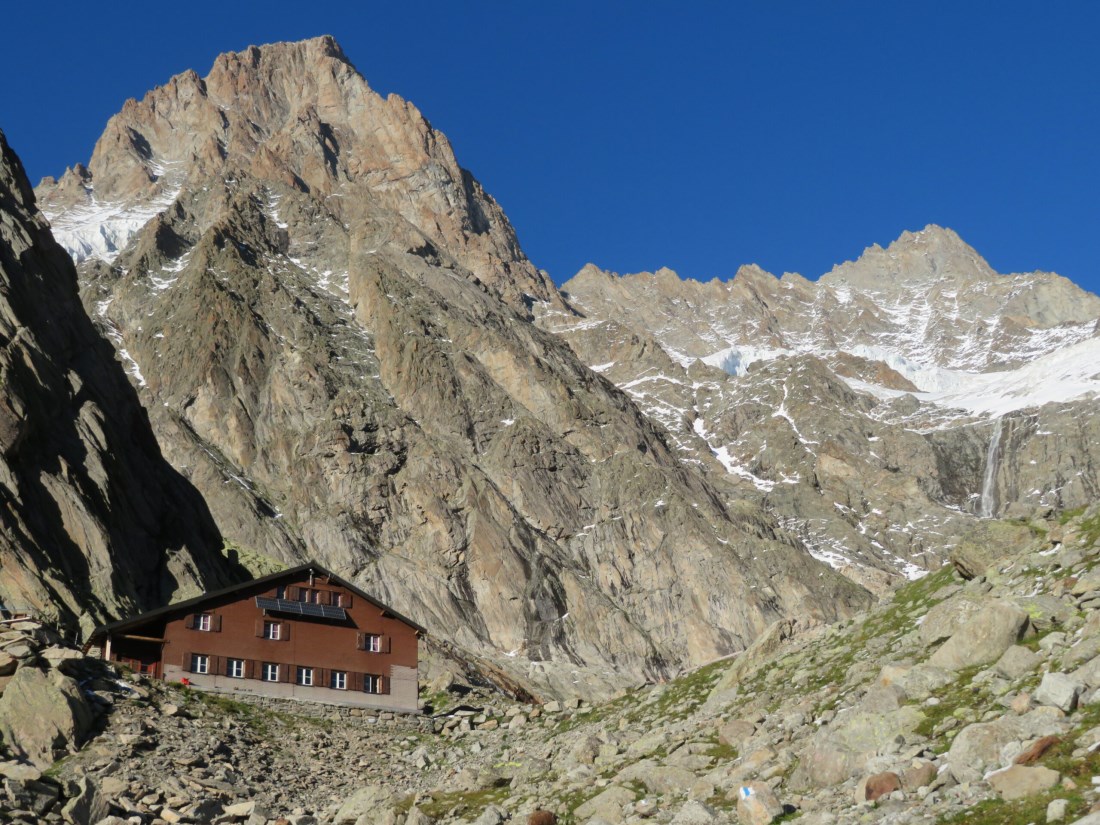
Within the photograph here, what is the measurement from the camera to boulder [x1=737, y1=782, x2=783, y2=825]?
80.3 ft

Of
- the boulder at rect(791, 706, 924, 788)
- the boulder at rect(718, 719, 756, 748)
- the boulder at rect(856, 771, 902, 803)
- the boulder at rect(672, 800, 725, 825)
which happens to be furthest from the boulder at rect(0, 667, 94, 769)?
the boulder at rect(856, 771, 902, 803)

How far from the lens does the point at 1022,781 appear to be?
21.0 m

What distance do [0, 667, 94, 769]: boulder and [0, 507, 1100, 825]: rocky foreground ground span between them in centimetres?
8

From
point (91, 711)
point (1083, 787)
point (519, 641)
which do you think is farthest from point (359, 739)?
point (519, 641)

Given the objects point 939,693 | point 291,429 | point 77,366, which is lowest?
point 939,693

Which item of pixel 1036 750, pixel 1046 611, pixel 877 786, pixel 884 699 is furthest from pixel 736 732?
pixel 1036 750

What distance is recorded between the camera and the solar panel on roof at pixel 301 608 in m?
68.1

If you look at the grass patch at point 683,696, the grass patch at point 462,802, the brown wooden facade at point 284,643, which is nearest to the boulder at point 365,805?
the grass patch at point 462,802

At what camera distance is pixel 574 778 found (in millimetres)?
34656

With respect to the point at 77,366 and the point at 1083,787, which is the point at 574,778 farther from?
the point at 77,366

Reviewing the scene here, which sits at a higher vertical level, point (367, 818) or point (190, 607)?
point (190, 607)

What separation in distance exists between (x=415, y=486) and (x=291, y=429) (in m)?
22.4

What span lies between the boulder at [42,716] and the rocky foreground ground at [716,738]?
0.26 ft

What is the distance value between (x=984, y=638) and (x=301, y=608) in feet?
153
